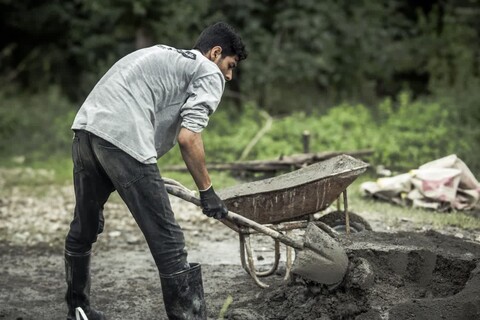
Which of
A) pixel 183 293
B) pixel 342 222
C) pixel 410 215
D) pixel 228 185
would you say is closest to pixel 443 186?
pixel 410 215

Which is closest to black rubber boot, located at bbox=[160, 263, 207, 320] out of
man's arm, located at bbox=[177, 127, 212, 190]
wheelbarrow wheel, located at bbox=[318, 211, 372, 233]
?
man's arm, located at bbox=[177, 127, 212, 190]

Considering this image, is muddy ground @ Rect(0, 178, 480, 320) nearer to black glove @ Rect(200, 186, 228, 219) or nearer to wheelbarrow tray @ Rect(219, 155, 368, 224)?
wheelbarrow tray @ Rect(219, 155, 368, 224)

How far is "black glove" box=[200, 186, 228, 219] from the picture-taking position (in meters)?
4.60

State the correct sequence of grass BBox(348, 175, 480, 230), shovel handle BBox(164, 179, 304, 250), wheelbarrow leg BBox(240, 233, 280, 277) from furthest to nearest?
grass BBox(348, 175, 480, 230) < wheelbarrow leg BBox(240, 233, 280, 277) < shovel handle BBox(164, 179, 304, 250)

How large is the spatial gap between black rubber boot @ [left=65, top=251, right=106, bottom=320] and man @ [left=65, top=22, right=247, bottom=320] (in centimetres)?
41

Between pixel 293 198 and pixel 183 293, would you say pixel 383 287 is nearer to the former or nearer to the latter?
pixel 293 198

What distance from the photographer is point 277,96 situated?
13.9 m

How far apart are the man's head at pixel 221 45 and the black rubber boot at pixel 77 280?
1.45 metres

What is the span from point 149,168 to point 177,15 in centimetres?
937

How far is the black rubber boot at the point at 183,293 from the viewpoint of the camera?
14.8ft

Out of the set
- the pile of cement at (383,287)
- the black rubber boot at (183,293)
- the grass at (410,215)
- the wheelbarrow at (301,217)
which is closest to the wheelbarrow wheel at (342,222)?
the wheelbarrow at (301,217)

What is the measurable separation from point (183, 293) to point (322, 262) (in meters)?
0.96

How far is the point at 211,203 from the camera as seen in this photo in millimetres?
4637

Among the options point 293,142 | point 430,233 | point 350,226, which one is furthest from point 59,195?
point 430,233
